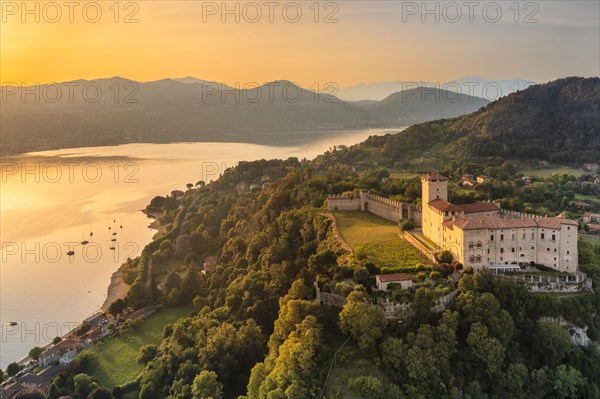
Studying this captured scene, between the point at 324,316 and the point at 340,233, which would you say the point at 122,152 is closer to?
the point at 340,233

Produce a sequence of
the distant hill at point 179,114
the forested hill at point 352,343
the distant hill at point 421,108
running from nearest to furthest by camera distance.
Result: the forested hill at point 352,343 → the distant hill at point 179,114 → the distant hill at point 421,108

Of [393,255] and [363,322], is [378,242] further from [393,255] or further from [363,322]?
[363,322]

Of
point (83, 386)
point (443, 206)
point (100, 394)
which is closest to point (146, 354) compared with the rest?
point (83, 386)

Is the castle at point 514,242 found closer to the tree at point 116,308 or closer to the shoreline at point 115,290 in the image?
the tree at point 116,308

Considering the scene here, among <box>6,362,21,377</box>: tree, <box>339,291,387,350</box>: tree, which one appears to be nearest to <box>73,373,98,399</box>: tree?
<box>6,362,21,377</box>: tree

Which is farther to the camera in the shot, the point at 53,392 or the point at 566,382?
the point at 53,392

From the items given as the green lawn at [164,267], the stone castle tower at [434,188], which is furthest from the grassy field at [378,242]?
the green lawn at [164,267]

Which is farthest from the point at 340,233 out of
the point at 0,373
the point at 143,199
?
the point at 143,199
